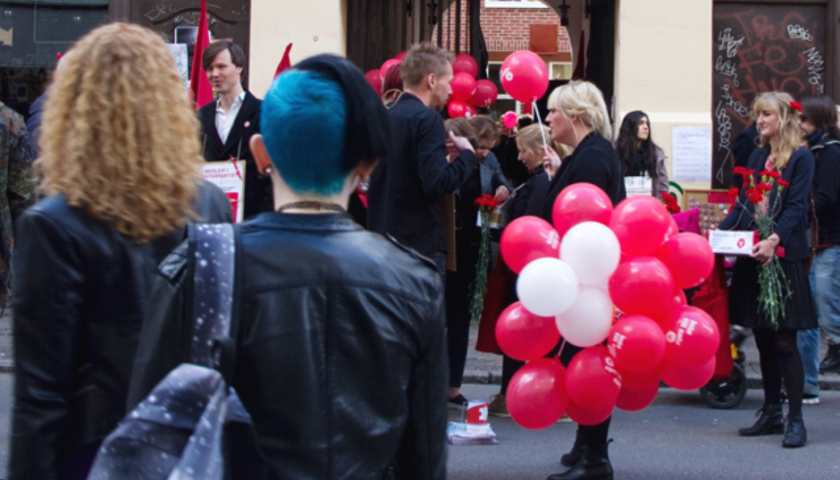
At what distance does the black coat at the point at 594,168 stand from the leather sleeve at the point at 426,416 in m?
3.15

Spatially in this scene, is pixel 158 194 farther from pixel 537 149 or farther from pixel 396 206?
pixel 537 149

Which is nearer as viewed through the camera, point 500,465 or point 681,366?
point 681,366

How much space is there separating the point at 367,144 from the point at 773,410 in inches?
199

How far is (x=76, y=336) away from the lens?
2.40 m

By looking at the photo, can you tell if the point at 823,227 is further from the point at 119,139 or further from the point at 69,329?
the point at 69,329

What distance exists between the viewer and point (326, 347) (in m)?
1.99

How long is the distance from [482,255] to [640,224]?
2592 millimetres

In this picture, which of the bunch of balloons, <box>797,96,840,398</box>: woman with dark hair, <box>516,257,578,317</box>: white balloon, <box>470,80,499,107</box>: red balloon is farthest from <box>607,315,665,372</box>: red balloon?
<box>470,80,499,107</box>: red balloon

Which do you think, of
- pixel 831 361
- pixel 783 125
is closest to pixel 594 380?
pixel 783 125

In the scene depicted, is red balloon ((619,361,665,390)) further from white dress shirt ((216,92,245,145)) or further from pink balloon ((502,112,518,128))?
pink balloon ((502,112,518,128))

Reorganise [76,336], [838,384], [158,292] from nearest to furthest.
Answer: [158,292]
[76,336]
[838,384]

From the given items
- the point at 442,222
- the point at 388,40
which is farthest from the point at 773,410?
the point at 388,40

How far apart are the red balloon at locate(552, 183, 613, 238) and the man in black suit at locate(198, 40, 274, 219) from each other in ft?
5.57

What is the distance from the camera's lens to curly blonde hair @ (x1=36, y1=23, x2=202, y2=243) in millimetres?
2510
